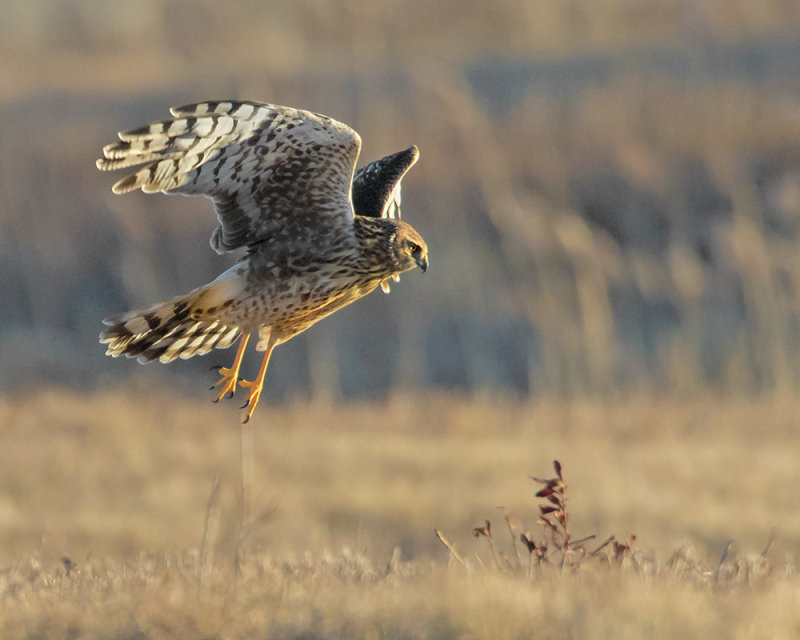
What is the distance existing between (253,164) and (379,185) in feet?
4.06

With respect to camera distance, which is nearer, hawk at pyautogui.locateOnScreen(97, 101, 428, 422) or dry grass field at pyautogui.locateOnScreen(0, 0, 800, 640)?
dry grass field at pyautogui.locateOnScreen(0, 0, 800, 640)

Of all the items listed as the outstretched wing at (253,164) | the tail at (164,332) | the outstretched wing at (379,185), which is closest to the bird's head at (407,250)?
the outstretched wing at (253,164)

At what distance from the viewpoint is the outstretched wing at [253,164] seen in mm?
5773

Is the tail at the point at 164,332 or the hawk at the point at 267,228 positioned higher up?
the hawk at the point at 267,228

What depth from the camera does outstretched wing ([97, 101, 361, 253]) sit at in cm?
577

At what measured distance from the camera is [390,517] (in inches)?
566

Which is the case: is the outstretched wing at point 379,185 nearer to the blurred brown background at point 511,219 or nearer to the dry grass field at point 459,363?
the dry grass field at point 459,363

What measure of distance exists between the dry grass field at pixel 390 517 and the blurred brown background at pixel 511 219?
210cm

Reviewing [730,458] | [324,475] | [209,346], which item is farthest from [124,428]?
[209,346]

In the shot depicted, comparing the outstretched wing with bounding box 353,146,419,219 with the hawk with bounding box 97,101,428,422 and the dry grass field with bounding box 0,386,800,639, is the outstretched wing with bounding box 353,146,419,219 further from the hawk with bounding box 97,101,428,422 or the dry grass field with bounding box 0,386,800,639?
the dry grass field with bounding box 0,386,800,639

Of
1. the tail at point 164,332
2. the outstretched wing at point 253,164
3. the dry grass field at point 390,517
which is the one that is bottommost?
the dry grass field at point 390,517

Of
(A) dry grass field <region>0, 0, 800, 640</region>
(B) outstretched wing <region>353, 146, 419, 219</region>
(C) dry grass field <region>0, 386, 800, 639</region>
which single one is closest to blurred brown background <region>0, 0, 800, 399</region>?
(A) dry grass field <region>0, 0, 800, 640</region>

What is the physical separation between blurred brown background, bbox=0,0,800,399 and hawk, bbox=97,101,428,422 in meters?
11.9

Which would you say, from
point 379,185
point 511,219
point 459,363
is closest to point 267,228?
point 379,185
